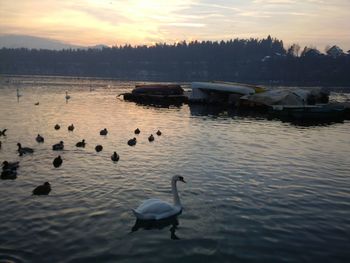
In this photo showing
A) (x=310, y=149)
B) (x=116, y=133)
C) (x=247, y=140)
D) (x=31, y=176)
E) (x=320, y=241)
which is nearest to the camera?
(x=320, y=241)

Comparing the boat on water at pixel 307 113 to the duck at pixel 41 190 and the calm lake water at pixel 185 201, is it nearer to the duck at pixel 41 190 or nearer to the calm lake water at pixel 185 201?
the calm lake water at pixel 185 201

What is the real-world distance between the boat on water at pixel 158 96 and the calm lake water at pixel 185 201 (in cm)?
4868

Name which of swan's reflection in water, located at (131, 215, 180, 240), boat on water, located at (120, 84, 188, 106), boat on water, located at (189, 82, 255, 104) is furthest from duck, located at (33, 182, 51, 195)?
boat on water, located at (120, 84, 188, 106)

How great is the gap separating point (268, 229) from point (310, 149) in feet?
68.3

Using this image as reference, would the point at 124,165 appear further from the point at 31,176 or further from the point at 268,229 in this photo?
the point at 268,229

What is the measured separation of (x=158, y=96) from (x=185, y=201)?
69212 mm

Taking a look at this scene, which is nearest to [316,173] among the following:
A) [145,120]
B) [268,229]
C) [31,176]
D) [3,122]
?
[268,229]

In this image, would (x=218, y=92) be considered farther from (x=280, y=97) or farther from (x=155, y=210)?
(x=155, y=210)

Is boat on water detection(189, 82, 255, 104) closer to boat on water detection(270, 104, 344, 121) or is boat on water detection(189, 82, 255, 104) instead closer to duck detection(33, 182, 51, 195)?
boat on water detection(270, 104, 344, 121)

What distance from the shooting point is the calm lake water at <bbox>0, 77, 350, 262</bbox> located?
1482 cm

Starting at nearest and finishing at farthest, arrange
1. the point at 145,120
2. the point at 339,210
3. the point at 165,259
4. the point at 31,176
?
the point at 165,259 < the point at 339,210 < the point at 31,176 < the point at 145,120

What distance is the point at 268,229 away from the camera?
1689 centimetres

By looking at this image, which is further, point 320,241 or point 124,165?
point 124,165

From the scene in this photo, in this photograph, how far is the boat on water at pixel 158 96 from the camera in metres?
88.1
